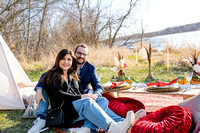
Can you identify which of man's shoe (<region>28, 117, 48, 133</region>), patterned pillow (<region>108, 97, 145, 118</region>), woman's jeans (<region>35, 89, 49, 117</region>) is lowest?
man's shoe (<region>28, 117, 48, 133</region>)

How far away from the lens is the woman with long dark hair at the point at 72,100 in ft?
7.22

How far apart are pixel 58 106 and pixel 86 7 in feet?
39.6

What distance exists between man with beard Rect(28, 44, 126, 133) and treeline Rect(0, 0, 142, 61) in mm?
8273

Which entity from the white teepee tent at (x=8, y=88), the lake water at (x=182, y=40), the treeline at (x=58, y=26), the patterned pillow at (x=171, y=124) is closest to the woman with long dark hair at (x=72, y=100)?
the patterned pillow at (x=171, y=124)

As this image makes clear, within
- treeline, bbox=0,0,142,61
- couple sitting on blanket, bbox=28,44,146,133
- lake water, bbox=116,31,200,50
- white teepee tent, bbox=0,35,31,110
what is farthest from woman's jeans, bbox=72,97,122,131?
treeline, bbox=0,0,142,61

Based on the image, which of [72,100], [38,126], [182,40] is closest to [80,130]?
[72,100]

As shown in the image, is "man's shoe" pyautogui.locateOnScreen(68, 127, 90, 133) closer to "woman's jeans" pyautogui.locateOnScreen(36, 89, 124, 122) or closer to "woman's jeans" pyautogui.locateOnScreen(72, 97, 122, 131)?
"woman's jeans" pyautogui.locateOnScreen(72, 97, 122, 131)

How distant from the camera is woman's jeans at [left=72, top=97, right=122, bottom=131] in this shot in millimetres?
2201

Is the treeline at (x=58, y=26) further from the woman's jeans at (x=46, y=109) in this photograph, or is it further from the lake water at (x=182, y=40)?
the woman's jeans at (x=46, y=109)

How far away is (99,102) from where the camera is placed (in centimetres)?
253

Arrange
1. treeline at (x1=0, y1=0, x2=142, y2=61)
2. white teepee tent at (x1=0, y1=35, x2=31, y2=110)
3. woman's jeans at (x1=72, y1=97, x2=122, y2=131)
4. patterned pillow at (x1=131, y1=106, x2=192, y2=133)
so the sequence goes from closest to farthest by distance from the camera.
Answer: patterned pillow at (x1=131, y1=106, x2=192, y2=133)
woman's jeans at (x1=72, y1=97, x2=122, y2=131)
white teepee tent at (x1=0, y1=35, x2=31, y2=110)
treeline at (x1=0, y1=0, x2=142, y2=61)

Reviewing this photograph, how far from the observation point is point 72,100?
247 centimetres

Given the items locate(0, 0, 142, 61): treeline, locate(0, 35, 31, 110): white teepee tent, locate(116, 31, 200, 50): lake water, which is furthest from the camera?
locate(0, 0, 142, 61): treeline

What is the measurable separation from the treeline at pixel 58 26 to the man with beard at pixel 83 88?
8.27 meters
